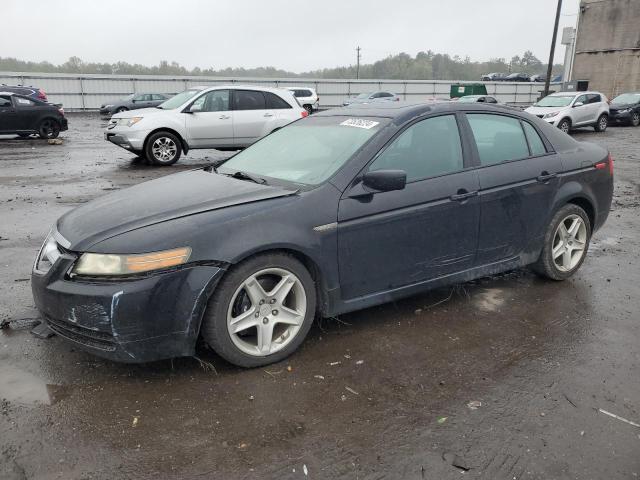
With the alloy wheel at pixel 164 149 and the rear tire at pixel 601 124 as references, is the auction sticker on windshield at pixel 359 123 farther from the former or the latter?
the rear tire at pixel 601 124

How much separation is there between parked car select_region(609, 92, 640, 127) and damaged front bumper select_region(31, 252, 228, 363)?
25.3m

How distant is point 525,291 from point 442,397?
1949 millimetres

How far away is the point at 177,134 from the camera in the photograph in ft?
38.0

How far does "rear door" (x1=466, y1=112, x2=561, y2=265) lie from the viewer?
4.03 m

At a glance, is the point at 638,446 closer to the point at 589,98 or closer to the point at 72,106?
the point at 589,98

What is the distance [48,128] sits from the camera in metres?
16.8

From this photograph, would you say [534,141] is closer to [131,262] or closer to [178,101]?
[131,262]

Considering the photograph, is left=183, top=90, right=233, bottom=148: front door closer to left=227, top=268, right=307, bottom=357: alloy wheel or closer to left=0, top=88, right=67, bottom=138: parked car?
left=0, top=88, right=67, bottom=138: parked car

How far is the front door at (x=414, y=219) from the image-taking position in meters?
3.43

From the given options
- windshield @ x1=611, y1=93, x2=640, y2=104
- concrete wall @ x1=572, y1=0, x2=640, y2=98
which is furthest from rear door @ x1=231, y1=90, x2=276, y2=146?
concrete wall @ x1=572, y1=0, x2=640, y2=98

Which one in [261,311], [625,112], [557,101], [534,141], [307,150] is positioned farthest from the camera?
[625,112]

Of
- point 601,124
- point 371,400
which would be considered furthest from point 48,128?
point 601,124

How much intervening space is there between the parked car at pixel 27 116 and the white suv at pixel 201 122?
18.0 ft

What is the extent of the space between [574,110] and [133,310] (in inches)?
817
